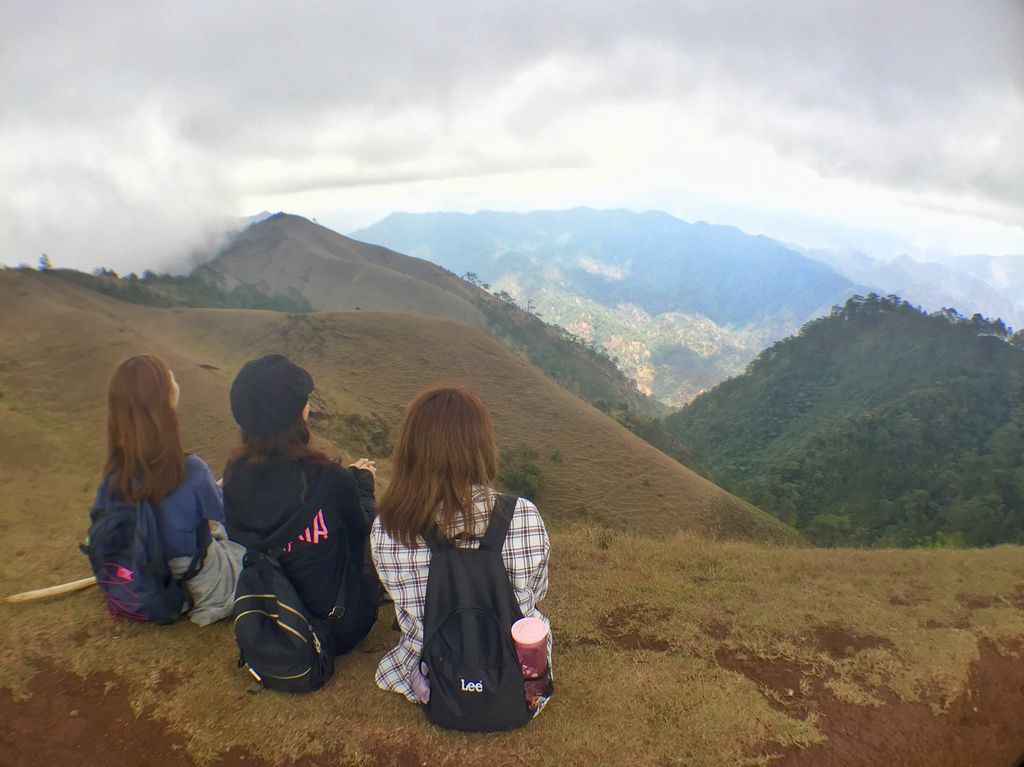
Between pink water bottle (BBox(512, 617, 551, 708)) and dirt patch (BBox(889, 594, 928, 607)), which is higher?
pink water bottle (BBox(512, 617, 551, 708))

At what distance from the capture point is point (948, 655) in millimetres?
4305

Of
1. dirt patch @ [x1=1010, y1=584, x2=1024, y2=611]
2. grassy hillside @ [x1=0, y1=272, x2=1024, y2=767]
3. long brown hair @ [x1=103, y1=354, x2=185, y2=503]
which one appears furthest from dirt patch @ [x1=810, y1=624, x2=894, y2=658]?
long brown hair @ [x1=103, y1=354, x2=185, y2=503]

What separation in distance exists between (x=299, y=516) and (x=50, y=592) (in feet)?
11.1

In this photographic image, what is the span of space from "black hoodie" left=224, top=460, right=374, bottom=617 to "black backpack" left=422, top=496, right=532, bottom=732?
825 mm

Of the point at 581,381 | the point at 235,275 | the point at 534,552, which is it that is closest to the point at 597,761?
the point at 534,552

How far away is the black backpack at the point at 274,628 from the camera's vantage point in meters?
3.26

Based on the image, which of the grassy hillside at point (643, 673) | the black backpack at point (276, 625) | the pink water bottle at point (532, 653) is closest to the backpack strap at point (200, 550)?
the grassy hillside at point (643, 673)

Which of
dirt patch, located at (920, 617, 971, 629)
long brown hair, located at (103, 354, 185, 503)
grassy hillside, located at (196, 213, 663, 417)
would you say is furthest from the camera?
grassy hillside, located at (196, 213, 663, 417)

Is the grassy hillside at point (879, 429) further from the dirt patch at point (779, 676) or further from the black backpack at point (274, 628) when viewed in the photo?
the black backpack at point (274, 628)

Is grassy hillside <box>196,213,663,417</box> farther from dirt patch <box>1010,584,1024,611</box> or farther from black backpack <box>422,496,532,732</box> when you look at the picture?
black backpack <box>422,496,532,732</box>

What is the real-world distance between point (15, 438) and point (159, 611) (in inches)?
501

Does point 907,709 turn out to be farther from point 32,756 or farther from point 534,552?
point 32,756

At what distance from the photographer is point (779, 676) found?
3.97 metres

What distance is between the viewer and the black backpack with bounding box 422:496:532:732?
9.38 feet
